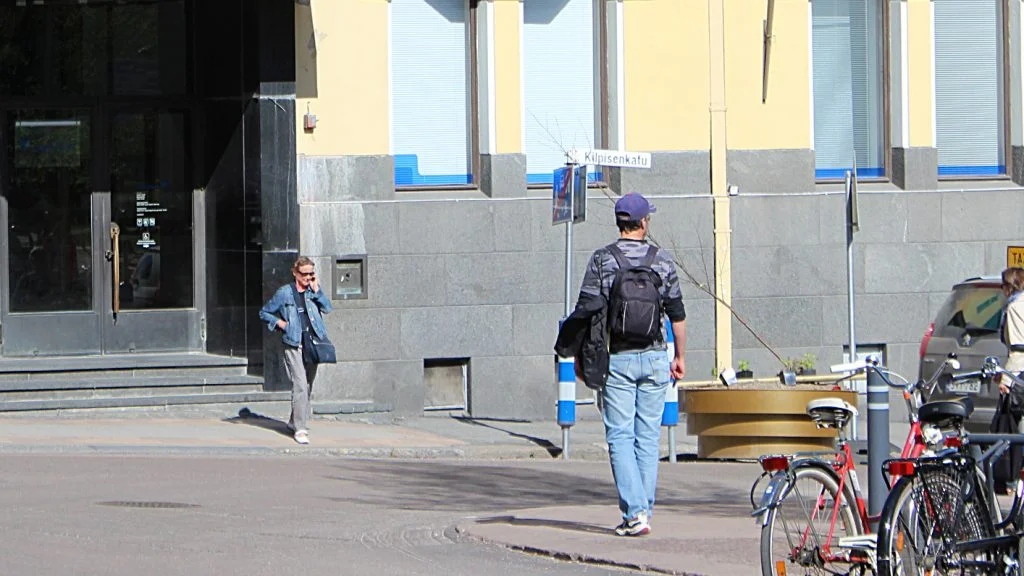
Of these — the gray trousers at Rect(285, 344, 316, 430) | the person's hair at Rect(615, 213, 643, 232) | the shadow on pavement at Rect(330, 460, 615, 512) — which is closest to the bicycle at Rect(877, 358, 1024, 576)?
the person's hair at Rect(615, 213, 643, 232)

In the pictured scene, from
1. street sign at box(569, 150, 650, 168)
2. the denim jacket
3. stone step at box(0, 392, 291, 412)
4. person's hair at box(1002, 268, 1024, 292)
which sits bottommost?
stone step at box(0, 392, 291, 412)

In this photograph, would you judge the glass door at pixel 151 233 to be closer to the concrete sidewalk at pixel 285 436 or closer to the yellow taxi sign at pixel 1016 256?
the concrete sidewalk at pixel 285 436

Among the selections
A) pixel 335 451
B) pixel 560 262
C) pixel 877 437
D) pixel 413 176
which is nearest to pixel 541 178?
pixel 560 262

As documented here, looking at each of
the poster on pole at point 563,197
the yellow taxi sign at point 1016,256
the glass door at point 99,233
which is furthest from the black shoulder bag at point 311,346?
the yellow taxi sign at point 1016,256

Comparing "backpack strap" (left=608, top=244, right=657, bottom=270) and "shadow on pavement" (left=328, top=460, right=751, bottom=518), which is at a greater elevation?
A: "backpack strap" (left=608, top=244, right=657, bottom=270)

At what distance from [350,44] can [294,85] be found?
0.82 m

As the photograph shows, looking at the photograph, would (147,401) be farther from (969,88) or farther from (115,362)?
(969,88)

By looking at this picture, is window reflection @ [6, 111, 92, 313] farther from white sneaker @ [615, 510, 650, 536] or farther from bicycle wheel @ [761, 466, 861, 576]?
bicycle wheel @ [761, 466, 861, 576]

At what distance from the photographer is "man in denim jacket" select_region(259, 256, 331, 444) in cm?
1505

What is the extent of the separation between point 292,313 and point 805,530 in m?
8.82

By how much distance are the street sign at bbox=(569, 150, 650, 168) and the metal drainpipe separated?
3429mm

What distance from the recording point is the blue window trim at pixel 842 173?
1952 cm

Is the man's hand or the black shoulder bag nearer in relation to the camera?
the man's hand

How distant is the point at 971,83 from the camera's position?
19875 mm
